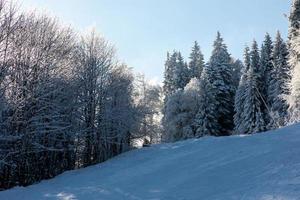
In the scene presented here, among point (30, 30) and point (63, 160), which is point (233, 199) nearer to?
point (30, 30)

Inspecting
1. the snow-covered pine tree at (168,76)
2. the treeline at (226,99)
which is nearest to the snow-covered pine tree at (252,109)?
the treeline at (226,99)

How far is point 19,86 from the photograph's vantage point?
21828 millimetres

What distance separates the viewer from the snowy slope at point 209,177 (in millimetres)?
9578

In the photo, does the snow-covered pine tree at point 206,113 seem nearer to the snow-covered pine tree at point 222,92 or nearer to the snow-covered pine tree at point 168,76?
the snow-covered pine tree at point 222,92

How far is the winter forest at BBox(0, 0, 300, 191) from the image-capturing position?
2148 centimetres

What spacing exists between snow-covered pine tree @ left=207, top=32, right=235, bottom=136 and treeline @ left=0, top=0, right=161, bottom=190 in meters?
16.2

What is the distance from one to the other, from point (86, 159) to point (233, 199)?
854 inches

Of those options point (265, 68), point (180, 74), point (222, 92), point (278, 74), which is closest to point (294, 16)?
point (278, 74)

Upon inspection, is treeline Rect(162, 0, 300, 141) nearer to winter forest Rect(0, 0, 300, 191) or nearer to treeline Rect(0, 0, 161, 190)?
winter forest Rect(0, 0, 300, 191)

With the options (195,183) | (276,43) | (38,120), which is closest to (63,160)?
(38,120)

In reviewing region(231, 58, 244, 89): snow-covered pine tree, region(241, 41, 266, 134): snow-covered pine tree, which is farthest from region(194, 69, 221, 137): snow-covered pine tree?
region(231, 58, 244, 89): snow-covered pine tree

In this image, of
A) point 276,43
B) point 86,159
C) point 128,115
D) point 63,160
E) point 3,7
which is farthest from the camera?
point 276,43

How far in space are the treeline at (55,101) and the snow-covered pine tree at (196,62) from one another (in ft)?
102

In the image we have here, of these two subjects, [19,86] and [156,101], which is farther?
[156,101]
